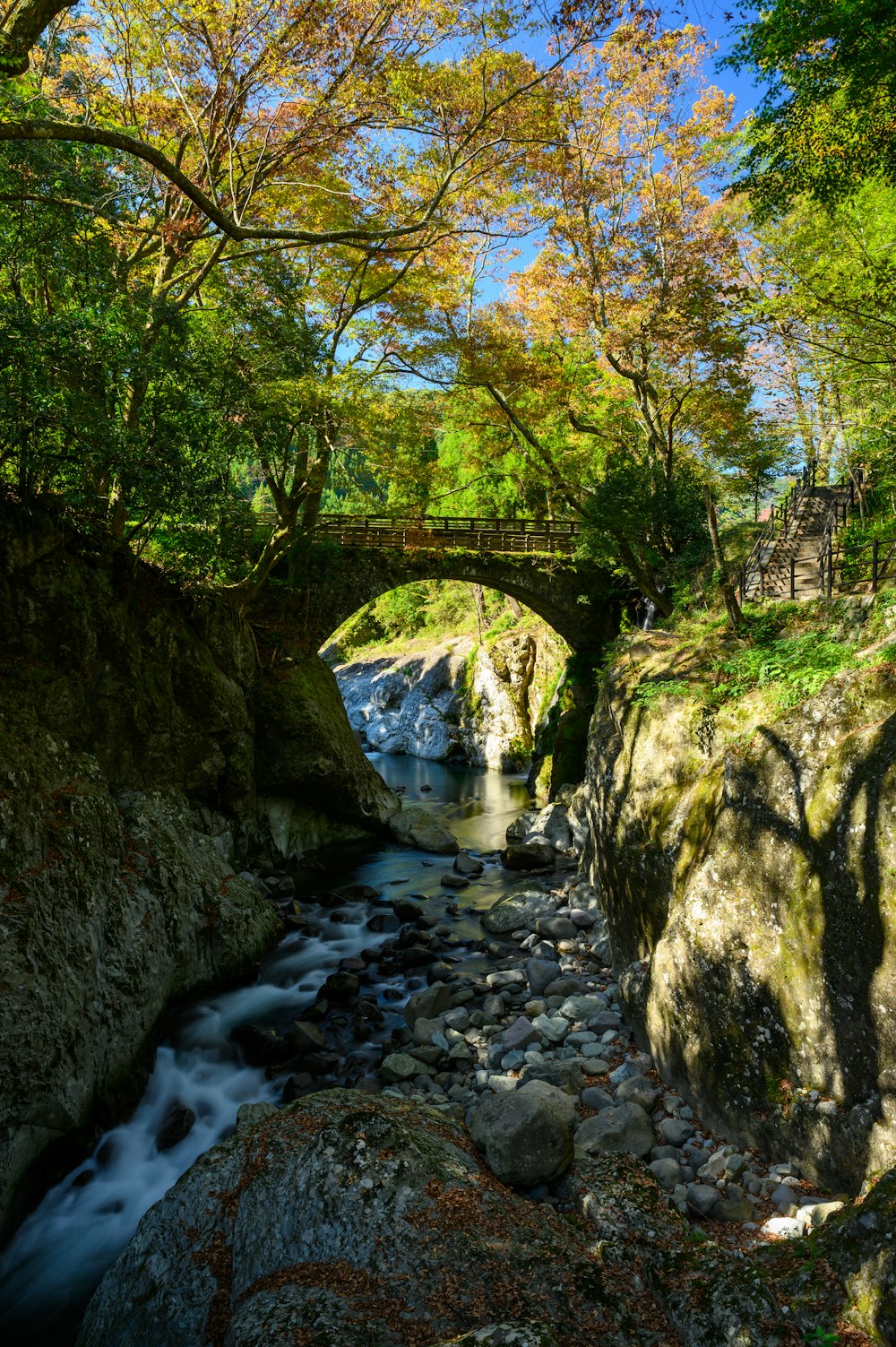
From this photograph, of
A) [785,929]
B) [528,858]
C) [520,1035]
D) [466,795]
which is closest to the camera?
[785,929]

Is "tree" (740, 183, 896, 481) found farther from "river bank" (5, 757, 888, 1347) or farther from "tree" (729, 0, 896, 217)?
"river bank" (5, 757, 888, 1347)

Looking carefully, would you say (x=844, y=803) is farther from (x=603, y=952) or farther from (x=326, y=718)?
(x=326, y=718)

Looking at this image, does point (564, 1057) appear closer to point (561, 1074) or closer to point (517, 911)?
point (561, 1074)

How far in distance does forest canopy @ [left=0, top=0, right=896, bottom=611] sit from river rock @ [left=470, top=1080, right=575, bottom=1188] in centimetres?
757

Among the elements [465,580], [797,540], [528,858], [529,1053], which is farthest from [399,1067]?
[465,580]

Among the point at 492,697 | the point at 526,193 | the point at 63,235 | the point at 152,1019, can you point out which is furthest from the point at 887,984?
the point at 492,697

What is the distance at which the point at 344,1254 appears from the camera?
12.0ft

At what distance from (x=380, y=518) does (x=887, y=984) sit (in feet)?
57.1

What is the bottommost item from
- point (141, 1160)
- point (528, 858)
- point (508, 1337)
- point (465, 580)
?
point (141, 1160)

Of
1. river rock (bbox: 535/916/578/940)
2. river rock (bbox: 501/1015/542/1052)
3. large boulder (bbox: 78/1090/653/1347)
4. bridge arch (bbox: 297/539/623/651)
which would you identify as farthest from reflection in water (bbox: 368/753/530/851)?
large boulder (bbox: 78/1090/653/1347)

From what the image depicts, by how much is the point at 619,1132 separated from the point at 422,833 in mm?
11106

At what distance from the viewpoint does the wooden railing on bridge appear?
64.1ft

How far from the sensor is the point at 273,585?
59.0 ft

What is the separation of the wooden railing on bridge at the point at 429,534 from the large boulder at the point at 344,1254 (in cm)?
1570
